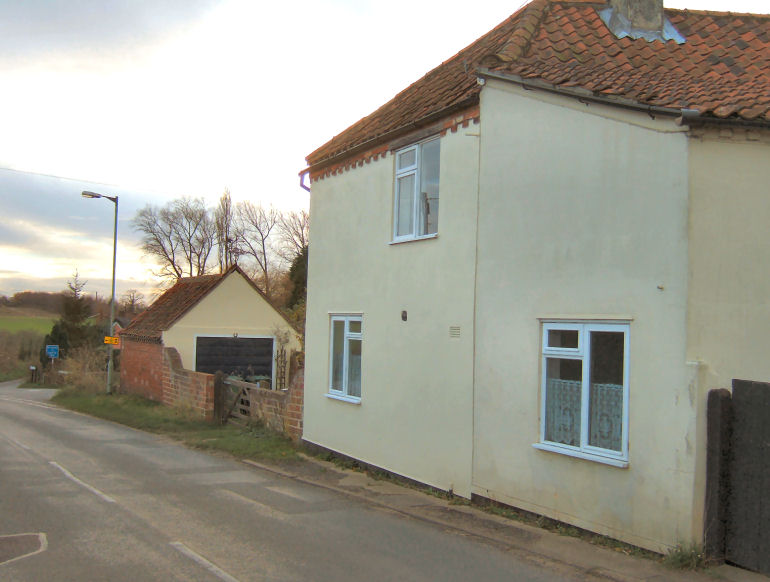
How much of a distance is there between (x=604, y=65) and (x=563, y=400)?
438 centimetres

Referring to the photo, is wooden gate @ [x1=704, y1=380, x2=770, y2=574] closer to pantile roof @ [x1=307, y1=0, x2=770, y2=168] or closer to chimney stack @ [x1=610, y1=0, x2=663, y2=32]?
pantile roof @ [x1=307, y1=0, x2=770, y2=168]

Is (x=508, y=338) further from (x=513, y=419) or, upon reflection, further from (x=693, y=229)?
(x=693, y=229)

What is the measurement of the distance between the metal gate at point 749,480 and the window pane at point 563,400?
1758 mm

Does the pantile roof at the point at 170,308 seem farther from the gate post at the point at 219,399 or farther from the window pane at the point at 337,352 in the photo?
the window pane at the point at 337,352

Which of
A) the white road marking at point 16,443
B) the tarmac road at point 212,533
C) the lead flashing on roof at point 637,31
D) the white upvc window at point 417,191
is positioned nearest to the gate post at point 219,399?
the white road marking at point 16,443

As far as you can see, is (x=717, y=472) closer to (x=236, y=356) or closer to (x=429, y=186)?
(x=429, y=186)

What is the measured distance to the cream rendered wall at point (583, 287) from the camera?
6.96 metres

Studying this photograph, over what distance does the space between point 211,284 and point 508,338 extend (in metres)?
20.0

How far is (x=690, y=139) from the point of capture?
6988mm

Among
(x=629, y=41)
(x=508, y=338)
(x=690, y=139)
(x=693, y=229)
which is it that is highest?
(x=629, y=41)

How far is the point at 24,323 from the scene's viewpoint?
264 feet

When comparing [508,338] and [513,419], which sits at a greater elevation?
[508,338]

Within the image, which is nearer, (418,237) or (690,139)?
(690,139)

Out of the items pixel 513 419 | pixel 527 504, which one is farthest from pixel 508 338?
pixel 527 504
